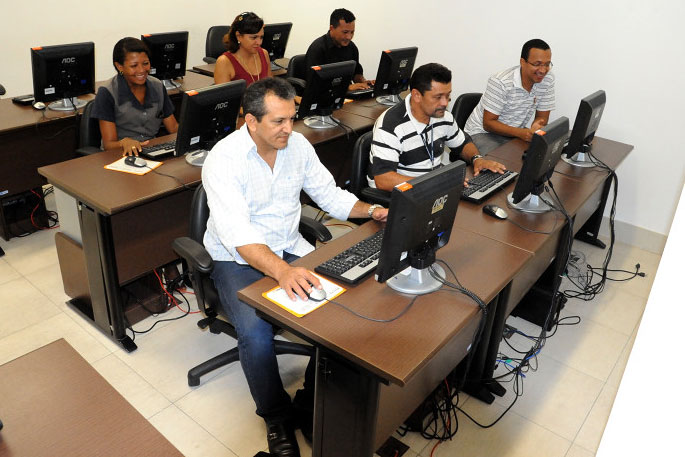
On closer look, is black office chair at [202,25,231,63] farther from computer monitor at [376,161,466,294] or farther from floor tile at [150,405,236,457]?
computer monitor at [376,161,466,294]

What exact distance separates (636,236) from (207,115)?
3132 millimetres

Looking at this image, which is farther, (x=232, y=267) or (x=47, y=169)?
(x=47, y=169)

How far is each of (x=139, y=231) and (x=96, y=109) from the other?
0.81 metres

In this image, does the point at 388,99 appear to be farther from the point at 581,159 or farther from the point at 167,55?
the point at 167,55

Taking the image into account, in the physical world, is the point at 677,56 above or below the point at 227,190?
above

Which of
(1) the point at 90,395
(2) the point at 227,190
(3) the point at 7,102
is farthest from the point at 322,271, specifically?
(3) the point at 7,102

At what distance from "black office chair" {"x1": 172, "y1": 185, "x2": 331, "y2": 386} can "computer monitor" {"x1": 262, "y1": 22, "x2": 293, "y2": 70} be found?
309 centimetres

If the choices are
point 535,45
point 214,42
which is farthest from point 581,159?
point 214,42

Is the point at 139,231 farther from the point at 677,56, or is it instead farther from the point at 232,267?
the point at 677,56

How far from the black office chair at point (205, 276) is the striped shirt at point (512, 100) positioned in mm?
1775

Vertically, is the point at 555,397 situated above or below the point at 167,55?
below

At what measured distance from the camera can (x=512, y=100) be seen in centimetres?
374

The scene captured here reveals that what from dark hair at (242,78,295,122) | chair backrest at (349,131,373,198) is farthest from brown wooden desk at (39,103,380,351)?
chair backrest at (349,131,373,198)

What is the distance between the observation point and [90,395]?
143 centimetres
